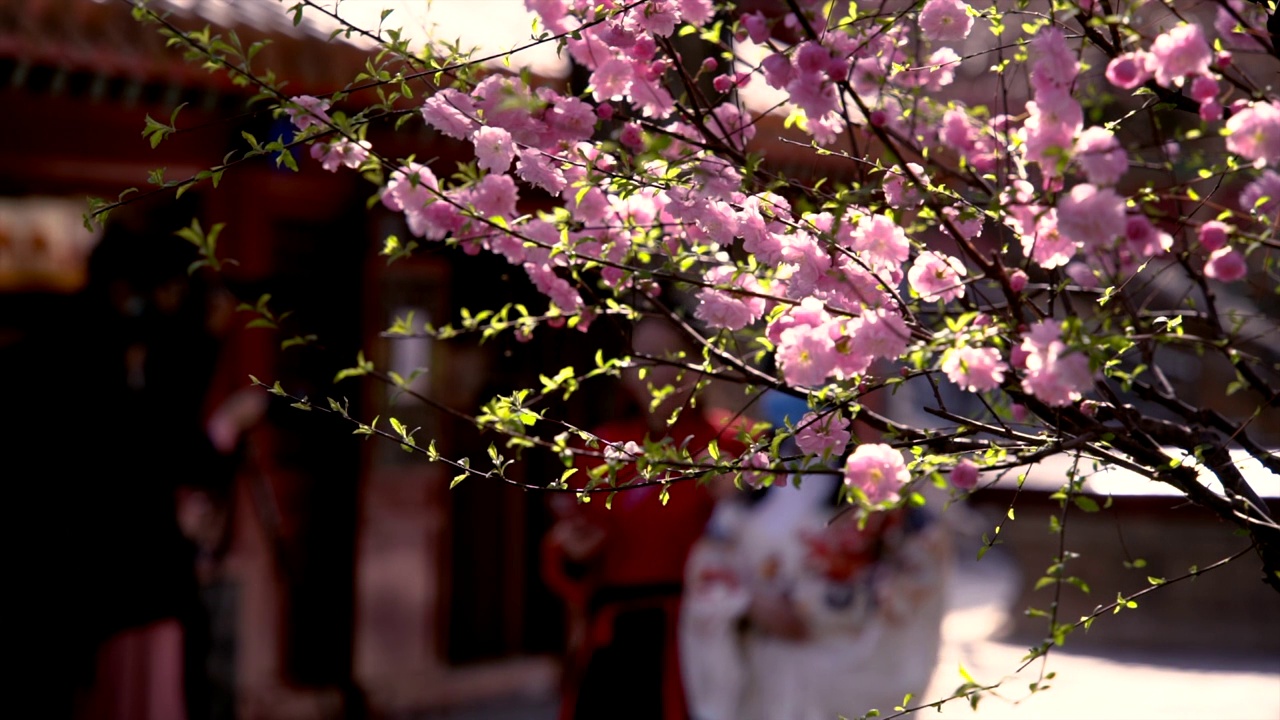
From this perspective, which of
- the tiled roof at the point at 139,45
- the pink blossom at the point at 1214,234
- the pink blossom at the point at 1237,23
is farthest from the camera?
the tiled roof at the point at 139,45

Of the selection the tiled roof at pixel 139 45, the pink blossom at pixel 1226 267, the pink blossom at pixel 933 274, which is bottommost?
the pink blossom at pixel 1226 267

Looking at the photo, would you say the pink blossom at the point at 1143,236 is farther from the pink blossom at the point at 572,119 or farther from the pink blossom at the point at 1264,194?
the pink blossom at the point at 572,119

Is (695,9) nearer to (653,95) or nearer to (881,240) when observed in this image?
(653,95)

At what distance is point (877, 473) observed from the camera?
168 centimetres

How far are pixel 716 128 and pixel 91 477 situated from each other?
3.63m

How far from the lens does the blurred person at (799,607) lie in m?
5.83

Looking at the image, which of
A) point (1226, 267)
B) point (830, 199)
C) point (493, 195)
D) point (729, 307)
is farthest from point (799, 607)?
point (1226, 267)

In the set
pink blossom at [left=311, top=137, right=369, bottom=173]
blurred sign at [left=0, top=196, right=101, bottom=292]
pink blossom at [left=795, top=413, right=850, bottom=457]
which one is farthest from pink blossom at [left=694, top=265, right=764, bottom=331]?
blurred sign at [left=0, top=196, right=101, bottom=292]

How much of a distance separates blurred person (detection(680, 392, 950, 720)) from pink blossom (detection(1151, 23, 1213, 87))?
4173 millimetres

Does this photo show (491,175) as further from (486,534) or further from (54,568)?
(486,534)

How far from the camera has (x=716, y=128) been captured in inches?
88.6

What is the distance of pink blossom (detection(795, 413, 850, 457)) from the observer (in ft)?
6.42

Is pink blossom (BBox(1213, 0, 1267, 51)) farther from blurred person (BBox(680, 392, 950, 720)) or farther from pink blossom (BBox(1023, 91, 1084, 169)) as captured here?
blurred person (BBox(680, 392, 950, 720))

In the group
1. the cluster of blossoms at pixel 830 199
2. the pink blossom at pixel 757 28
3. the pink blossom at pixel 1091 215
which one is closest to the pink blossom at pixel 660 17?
the cluster of blossoms at pixel 830 199
